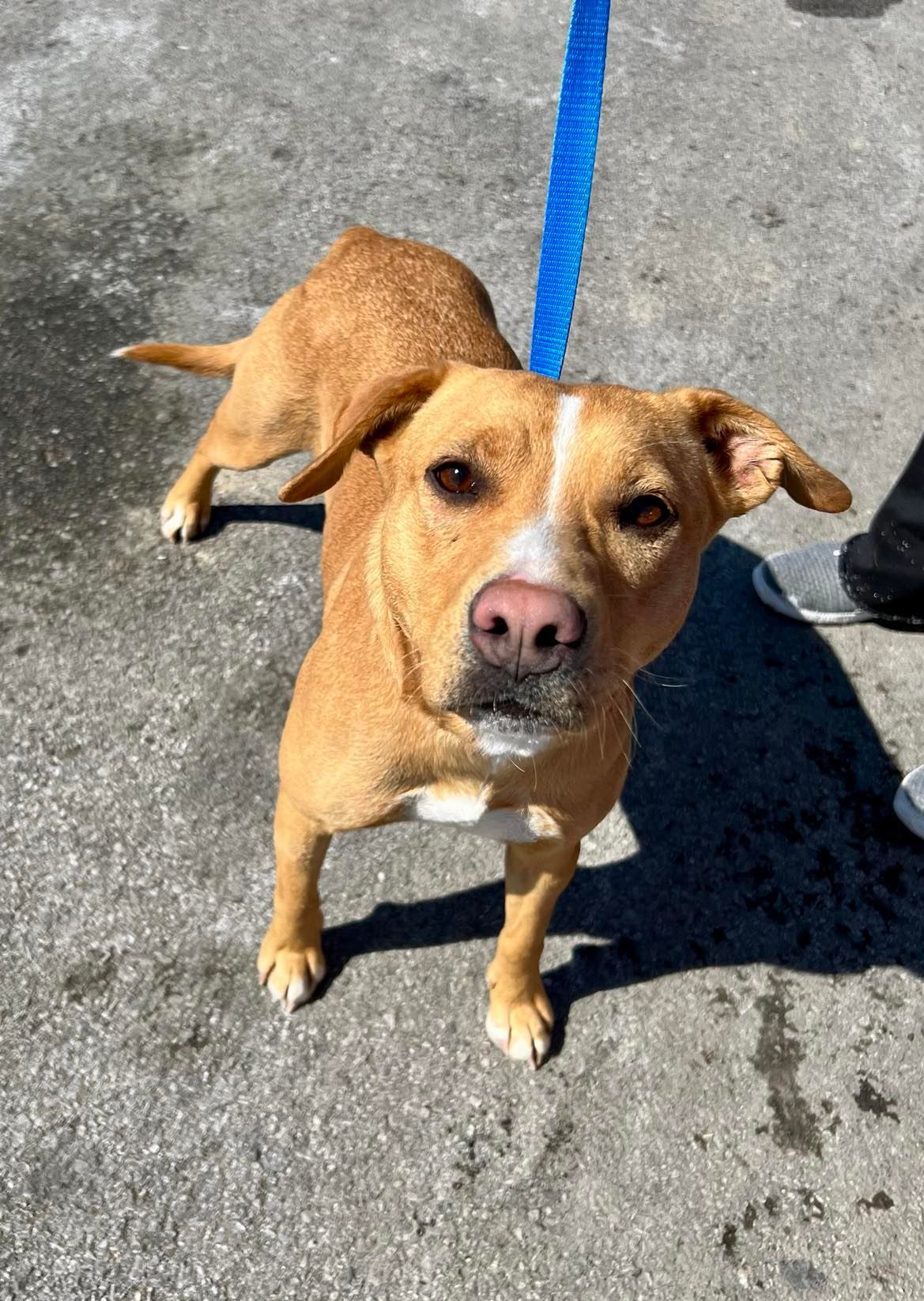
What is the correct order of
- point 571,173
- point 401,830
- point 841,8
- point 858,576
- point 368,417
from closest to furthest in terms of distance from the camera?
point 368,417, point 571,173, point 401,830, point 858,576, point 841,8

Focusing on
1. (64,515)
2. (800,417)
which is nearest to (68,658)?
(64,515)

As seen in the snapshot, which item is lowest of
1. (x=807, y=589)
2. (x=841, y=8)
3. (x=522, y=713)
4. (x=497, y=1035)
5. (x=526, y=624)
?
(x=497, y=1035)

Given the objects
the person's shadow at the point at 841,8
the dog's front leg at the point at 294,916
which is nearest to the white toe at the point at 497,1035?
the dog's front leg at the point at 294,916

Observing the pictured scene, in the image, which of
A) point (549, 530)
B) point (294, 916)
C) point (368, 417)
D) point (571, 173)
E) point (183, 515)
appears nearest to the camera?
point (549, 530)

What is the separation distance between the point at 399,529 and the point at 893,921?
2.22m

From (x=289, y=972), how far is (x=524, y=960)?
2.11 feet

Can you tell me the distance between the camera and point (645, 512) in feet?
7.24

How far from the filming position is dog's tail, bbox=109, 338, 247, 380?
3.69 meters

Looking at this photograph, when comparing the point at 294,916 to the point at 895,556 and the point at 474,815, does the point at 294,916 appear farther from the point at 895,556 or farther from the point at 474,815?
the point at 895,556

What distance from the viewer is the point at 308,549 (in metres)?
4.01

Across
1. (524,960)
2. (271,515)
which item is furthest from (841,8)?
(524,960)

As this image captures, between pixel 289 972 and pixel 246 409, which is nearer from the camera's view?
pixel 289 972

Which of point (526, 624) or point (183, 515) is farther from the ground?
point (526, 624)

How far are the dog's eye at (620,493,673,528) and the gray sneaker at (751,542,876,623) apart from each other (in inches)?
78.4
